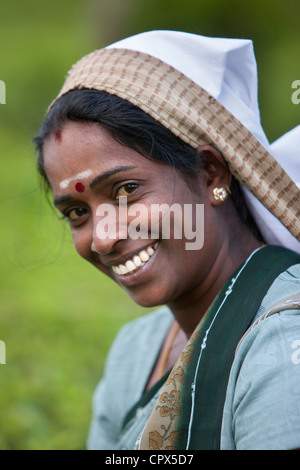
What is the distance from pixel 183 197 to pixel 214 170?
0.18 meters

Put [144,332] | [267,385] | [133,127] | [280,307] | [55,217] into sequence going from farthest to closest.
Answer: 1. [55,217]
2. [144,332]
3. [133,127]
4. [280,307]
5. [267,385]

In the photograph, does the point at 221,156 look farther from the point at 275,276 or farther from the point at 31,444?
the point at 31,444

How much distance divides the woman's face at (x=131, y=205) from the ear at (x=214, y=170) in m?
0.05

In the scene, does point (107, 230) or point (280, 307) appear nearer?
point (280, 307)

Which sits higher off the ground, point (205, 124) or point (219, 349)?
point (205, 124)

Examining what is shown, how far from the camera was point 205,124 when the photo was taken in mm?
2127

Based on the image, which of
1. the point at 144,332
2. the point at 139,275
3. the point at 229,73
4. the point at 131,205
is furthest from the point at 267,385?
the point at 144,332

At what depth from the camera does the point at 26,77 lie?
33.3ft

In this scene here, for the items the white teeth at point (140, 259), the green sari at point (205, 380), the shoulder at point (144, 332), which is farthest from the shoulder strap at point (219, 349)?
the shoulder at point (144, 332)

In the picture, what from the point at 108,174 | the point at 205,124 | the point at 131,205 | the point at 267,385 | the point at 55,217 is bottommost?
the point at 55,217

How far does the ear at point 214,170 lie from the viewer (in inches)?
85.3

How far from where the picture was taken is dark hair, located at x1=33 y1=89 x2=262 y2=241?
208 cm

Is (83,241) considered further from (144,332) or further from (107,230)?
(144,332)
